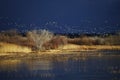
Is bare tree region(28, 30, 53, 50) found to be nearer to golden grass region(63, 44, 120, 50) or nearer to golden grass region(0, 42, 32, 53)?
golden grass region(0, 42, 32, 53)

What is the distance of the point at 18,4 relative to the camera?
572 cm

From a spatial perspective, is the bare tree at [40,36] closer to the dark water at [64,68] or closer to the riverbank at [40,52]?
the riverbank at [40,52]

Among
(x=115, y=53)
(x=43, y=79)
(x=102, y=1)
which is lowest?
(x=43, y=79)

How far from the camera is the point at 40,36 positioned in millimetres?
5773

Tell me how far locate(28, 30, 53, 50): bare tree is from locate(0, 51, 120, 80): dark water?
0.27 metres

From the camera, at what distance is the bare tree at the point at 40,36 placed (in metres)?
5.67

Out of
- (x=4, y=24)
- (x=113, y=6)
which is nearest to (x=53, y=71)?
(x=4, y=24)

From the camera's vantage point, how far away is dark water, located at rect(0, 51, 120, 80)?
5.31m

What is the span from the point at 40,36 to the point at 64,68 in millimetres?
670

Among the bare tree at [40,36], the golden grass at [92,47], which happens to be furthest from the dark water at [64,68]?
the bare tree at [40,36]

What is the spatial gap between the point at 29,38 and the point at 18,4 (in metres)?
0.56

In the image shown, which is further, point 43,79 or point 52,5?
point 52,5

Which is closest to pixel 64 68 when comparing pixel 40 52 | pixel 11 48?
pixel 40 52

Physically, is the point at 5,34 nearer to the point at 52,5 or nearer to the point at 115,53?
the point at 52,5
